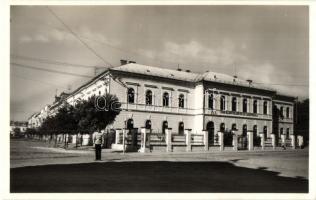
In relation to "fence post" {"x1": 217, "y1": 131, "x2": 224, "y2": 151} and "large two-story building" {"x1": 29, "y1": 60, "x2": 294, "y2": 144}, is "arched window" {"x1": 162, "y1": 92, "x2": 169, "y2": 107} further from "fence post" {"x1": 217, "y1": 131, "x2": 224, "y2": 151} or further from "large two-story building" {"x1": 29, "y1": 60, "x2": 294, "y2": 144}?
"fence post" {"x1": 217, "y1": 131, "x2": 224, "y2": 151}

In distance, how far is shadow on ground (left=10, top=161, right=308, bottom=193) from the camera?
7.72 metres

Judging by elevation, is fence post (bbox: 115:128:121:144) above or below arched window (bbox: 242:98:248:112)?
below

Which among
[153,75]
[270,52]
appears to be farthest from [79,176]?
[153,75]

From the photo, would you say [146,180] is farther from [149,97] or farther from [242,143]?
[149,97]

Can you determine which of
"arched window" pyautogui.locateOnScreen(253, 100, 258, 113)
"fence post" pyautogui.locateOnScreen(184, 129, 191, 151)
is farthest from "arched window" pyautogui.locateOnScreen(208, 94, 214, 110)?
"fence post" pyautogui.locateOnScreen(184, 129, 191, 151)

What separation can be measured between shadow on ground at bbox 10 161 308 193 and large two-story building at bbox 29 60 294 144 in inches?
512

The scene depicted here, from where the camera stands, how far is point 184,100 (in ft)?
86.3

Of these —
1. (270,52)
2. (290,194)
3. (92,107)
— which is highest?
(270,52)

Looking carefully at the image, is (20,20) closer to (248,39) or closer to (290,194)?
(248,39)

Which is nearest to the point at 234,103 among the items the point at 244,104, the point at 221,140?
the point at 244,104

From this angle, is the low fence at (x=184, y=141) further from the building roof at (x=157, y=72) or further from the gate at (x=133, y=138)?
the building roof at (x=157, y=72)

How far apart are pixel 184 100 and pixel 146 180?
18.3 m

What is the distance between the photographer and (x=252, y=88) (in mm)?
28547
